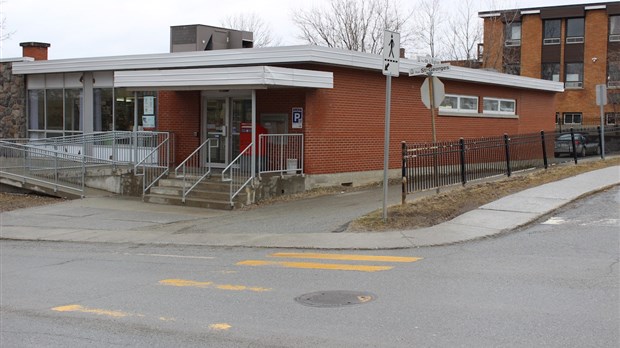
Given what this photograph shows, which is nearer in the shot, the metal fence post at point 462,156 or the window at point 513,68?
the metal fence post at point 462,156

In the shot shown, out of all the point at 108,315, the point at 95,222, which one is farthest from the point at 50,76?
the point at 108,315

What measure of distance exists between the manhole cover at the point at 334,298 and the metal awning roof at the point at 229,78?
8.54 meters

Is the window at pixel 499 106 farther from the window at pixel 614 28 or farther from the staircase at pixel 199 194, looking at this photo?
the window at pixel 614 28

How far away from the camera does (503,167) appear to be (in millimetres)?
18484

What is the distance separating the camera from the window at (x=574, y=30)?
162ft

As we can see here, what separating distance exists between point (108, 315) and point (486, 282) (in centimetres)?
433

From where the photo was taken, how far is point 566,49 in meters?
50.1

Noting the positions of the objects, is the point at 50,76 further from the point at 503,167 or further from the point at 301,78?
the point at 503,167

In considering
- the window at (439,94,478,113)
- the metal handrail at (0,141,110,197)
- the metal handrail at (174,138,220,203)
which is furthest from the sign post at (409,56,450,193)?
the metal handrail at (0,141,110,197)

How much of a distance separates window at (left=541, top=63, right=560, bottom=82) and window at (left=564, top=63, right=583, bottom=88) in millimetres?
735

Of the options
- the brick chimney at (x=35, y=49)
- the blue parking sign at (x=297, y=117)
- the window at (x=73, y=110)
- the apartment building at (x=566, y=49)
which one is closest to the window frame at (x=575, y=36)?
the apartment building at (x=566, y=49)

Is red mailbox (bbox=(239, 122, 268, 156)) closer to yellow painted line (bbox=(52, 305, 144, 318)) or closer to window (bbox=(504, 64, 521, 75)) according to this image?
yellow painted line (bbox=(52, 305, 144, 318))

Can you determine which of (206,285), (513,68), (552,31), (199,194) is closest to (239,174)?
(199,194)

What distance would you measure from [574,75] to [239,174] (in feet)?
134
